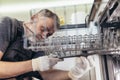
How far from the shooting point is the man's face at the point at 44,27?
58.4 inches

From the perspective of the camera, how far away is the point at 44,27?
5.00 feet

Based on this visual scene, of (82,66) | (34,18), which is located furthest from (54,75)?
(34,18)

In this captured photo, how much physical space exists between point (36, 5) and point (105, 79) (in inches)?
55.2

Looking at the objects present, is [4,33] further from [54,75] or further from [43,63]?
[54,75]

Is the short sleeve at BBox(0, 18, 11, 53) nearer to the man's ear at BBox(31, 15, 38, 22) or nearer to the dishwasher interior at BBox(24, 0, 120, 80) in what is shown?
the man's ear at BBox(31, 15, 38, 22)

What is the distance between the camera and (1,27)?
1445mm

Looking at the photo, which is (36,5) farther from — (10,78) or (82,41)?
(82,41)

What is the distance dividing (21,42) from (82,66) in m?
0.47

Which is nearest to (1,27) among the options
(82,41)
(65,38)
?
(65,38)

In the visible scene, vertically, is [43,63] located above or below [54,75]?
above

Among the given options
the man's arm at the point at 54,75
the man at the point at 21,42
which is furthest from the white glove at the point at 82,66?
the man's arm at the point at 54,75

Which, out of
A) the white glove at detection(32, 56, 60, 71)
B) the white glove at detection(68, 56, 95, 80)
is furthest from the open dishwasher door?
the white glove at detection(32, 56, 60, 71)

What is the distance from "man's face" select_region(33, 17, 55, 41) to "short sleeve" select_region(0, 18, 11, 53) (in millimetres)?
176

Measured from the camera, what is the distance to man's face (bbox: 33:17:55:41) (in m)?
1.48
